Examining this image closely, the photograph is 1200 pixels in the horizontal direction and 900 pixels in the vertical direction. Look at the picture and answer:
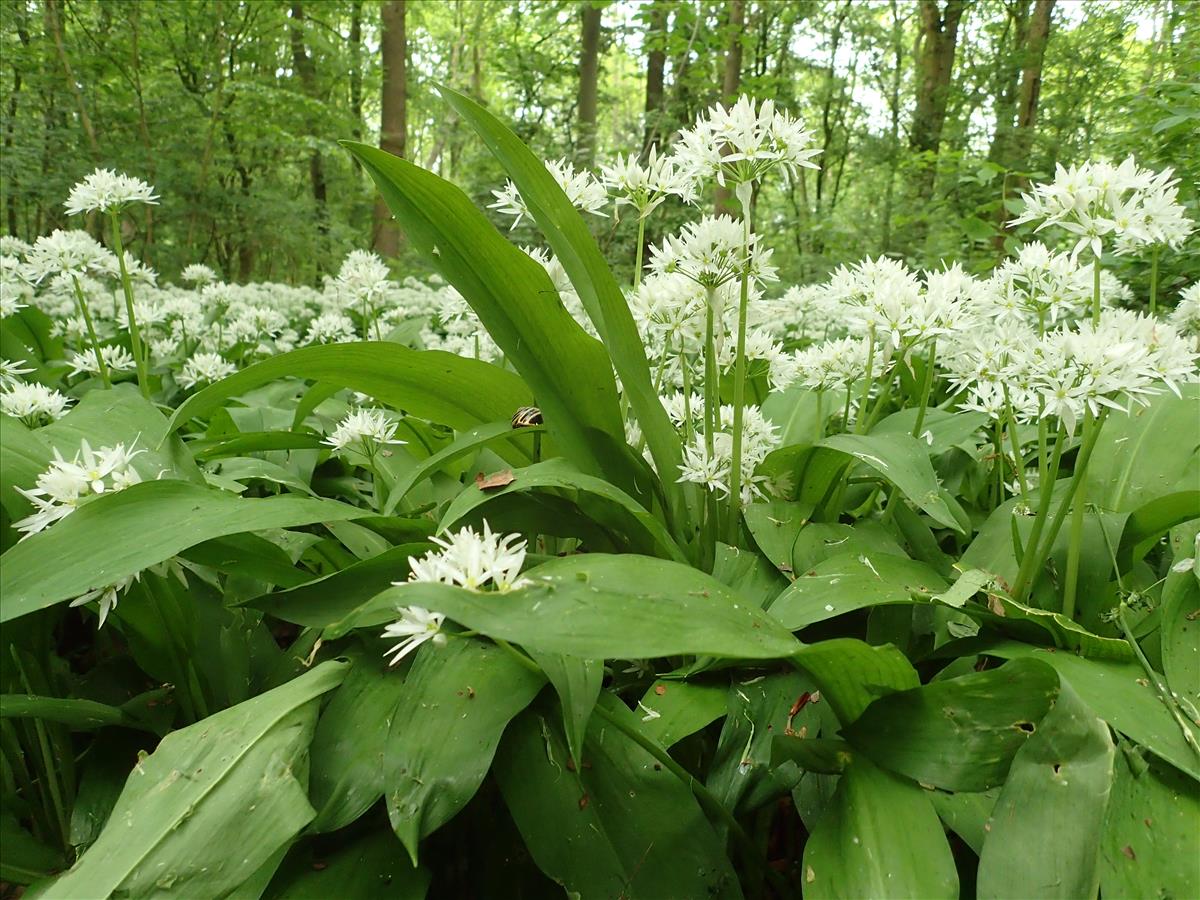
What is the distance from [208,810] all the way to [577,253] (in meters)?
0.98

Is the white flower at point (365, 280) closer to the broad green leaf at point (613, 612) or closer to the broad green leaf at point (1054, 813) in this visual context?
the broad green leaf at point (613, 612)

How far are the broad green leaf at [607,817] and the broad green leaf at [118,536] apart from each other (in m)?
0.49

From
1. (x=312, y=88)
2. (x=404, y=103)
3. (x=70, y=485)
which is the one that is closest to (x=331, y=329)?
(x=70, y=485)

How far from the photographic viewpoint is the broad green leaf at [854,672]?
86 cm

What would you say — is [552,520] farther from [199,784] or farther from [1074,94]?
[1074,94]

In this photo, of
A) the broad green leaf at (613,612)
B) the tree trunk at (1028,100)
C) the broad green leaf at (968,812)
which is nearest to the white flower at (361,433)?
the broad green leaf at (613,612)

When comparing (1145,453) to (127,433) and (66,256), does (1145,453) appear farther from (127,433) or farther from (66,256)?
(66,256)

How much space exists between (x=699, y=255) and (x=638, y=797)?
860 millimetres

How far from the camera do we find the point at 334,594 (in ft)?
3.88

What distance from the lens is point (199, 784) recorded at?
2.79 ft

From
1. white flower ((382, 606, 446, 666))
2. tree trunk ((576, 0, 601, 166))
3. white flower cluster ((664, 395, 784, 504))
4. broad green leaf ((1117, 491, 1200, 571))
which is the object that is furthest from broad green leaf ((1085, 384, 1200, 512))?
tree trunk ((576, 0, 601, 166))

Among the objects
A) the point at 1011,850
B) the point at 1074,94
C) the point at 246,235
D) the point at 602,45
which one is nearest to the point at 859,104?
the point at 1074,94

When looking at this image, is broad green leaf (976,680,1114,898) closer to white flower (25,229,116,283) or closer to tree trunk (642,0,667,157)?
white flower (25,229,116,283)

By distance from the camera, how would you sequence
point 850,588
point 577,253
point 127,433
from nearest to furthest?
point 850,588
point 577,253
point 127,433
